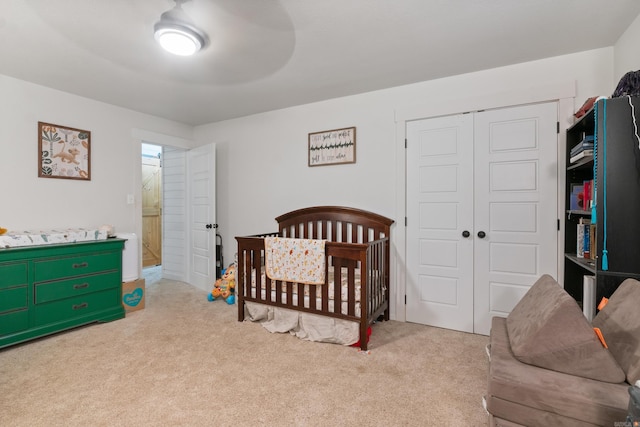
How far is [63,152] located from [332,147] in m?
2.75

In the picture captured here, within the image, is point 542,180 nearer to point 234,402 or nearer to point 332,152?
point 332,152

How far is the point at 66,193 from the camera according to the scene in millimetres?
3141

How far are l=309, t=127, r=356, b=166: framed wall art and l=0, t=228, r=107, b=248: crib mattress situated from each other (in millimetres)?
2312

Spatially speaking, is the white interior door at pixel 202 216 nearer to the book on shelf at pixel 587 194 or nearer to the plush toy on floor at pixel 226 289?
the plush toy on floor at pixel 226 289

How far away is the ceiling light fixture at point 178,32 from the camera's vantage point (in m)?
1.75

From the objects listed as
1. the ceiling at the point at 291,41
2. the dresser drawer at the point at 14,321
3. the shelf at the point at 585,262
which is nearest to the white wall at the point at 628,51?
the ceiling at the point at 291,41

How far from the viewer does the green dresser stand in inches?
96.0

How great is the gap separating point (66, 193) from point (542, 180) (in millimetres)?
4434

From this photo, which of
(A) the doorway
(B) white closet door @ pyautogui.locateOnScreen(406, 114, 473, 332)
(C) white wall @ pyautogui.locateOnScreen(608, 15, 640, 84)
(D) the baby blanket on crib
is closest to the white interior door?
(D) the baby blanket on crib

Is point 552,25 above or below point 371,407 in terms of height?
above

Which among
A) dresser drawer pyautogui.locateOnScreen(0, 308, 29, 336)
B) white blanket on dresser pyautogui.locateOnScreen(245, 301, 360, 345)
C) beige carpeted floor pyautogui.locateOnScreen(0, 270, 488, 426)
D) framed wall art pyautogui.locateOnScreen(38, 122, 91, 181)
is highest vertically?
framed wall art pyautogui.locateOnScreen(38, 122, 91, 181)

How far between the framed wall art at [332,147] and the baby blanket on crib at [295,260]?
3.65 feet

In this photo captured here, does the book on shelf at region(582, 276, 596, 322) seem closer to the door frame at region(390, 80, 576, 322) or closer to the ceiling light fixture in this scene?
the door frame at region(390, 80, 576, 322)

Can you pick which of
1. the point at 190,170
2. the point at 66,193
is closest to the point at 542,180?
the point at 190,170
